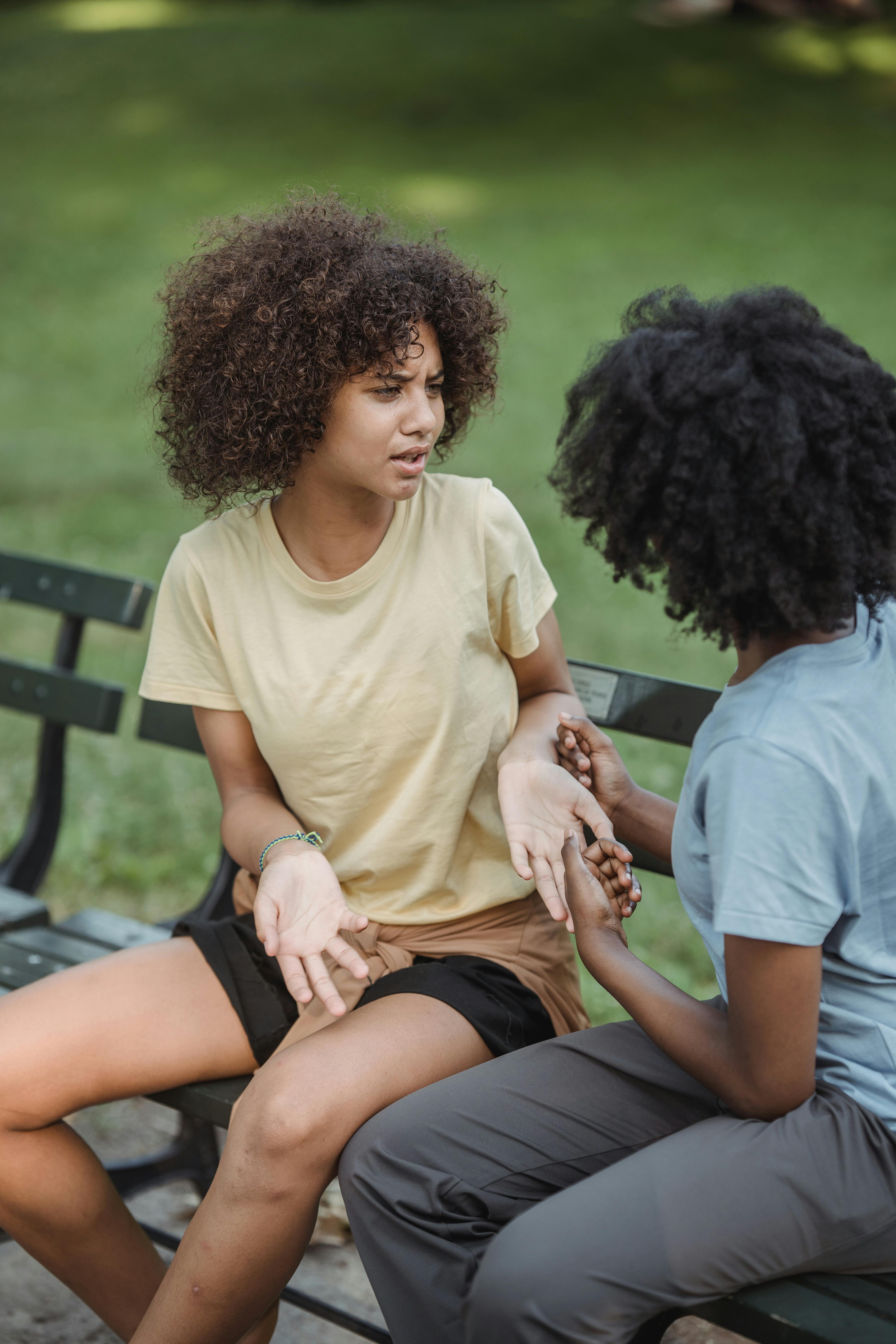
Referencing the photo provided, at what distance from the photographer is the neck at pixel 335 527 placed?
2.16 m

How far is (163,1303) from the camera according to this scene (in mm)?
1734

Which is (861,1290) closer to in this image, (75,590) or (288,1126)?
(288,1126)

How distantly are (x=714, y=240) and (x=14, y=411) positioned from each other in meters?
5.56

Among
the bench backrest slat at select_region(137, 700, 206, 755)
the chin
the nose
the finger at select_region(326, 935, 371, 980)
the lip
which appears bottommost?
the finger at select_region(326, 935, 371, 980)

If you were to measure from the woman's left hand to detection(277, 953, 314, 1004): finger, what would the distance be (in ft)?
1.16

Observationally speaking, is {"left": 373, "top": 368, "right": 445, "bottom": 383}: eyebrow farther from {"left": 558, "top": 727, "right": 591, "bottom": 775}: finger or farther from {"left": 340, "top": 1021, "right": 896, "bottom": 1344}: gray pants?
{"left": 340, "top": 1021, "right": 896, "bottom": 1344}: gray pants

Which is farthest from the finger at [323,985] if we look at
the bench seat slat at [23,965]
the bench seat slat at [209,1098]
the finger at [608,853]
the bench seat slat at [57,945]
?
the bench seat slat at [57,945]

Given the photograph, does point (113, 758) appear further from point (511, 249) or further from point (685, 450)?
point (511, 249)

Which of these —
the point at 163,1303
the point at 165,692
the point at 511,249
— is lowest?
the point at 163,1303

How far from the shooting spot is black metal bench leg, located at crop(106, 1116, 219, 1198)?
101 inches

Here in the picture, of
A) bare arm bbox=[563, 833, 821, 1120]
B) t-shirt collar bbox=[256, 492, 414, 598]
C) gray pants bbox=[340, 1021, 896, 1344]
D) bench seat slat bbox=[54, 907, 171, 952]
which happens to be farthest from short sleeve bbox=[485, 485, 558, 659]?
bench seat slat bbox=[54, 907, 171, 952]

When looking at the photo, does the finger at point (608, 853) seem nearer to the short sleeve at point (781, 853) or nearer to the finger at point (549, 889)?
the finger at point (549, 889)

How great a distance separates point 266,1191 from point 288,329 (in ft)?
4.11

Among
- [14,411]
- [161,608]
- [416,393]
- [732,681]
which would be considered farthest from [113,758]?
[14,411]
